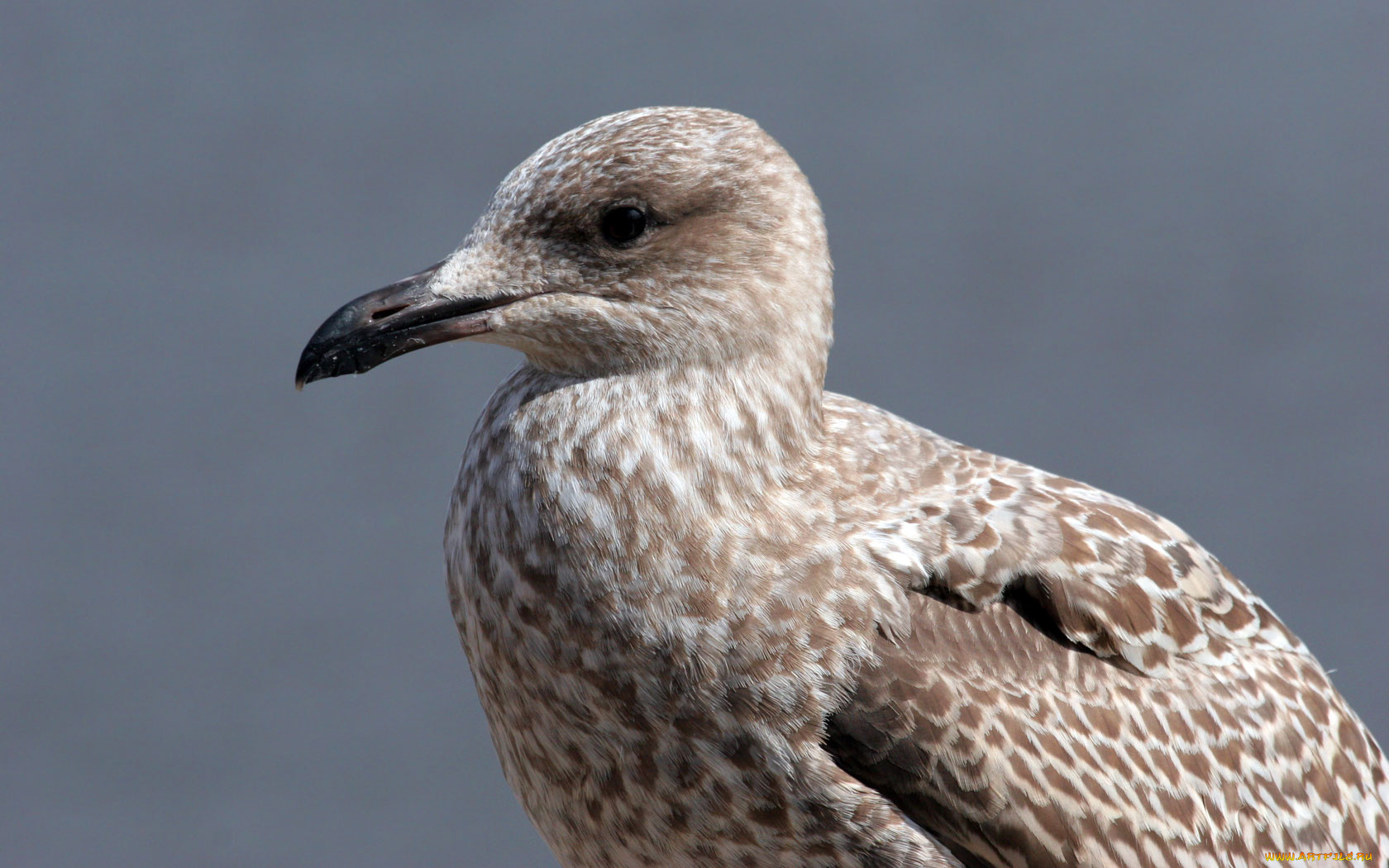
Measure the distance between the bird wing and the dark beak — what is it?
1.85ft

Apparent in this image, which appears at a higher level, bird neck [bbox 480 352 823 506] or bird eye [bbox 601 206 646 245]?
bird eye [bbox 601 206 646 245]

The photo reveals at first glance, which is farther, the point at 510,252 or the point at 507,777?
the point at 507,777

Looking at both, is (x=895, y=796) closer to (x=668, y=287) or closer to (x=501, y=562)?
(x=501, y=562)

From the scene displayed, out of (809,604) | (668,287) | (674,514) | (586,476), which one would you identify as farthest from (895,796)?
(668,287)

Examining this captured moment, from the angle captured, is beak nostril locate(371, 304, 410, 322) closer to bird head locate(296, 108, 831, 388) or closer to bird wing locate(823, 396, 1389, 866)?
bird head locate(296, 108, 831, 388)

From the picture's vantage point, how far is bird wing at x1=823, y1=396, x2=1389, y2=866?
1.90 meters

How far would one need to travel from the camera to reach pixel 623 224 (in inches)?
77.5

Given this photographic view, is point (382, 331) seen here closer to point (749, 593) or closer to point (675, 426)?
point (675, 426)

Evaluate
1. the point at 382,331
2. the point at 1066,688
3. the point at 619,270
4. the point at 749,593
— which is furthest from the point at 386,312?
the point at 1066,688

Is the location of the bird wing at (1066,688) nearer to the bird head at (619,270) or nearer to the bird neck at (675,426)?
the bird neck at (675,426)

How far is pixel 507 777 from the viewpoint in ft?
7.18

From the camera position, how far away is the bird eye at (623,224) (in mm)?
1958

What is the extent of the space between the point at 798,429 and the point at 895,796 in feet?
1.68

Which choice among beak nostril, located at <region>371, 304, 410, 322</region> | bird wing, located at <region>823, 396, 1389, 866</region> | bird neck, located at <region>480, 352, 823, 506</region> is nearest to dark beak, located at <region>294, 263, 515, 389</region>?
beak nostril, located at <region>371, 304, 410, 322</region>
